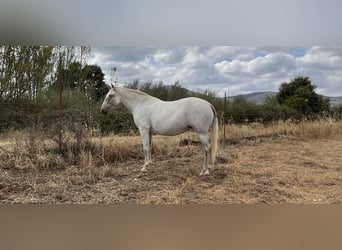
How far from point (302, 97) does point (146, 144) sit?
1.33 metres

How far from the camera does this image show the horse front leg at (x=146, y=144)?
10.00 ft

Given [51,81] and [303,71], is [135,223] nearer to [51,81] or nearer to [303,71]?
[51,81]

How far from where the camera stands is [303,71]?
294 centimetres

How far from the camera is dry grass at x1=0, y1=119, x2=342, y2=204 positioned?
2.87 metres

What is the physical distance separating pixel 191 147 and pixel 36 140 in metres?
1.27

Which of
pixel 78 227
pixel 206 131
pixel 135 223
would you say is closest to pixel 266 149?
pixel 206 131

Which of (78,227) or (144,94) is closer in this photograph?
(78,227)

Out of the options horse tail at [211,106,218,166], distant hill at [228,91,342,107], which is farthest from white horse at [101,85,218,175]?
distant hill at [228,91,342,107]

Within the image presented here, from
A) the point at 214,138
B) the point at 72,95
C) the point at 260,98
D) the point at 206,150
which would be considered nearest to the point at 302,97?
the point at 260,98

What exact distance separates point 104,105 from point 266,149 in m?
1.38

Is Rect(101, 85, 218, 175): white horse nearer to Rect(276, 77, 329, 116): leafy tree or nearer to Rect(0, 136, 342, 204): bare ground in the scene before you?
Rect(0, 136, 342, 204): bare ground

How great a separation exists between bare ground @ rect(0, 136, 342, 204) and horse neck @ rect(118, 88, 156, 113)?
351mm
